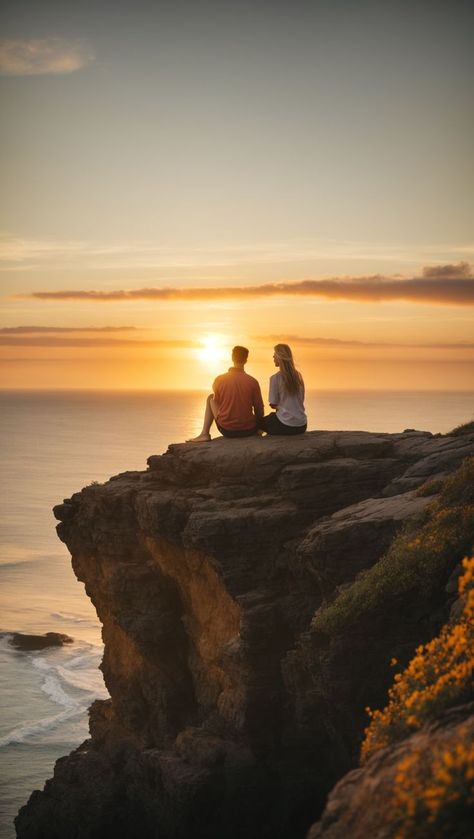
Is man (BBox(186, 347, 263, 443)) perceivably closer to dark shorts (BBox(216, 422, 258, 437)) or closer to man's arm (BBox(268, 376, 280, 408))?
dark shorts (BBox(216, 422, 258, 437))

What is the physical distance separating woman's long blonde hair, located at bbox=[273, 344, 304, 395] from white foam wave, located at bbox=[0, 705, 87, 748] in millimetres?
42095

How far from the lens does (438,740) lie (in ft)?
37.6

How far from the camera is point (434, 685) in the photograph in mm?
13523

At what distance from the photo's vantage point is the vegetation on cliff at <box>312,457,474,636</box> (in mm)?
18984

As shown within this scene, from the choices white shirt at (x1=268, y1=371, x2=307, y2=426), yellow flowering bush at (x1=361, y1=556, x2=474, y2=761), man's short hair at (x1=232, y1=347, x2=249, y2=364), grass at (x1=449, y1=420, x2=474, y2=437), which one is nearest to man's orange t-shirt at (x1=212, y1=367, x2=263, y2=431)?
man's short hair at (x1=232, y1=347, x2=249, y2=364)

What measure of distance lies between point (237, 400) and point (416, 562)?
10750 millimetres

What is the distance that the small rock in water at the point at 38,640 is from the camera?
80.1m

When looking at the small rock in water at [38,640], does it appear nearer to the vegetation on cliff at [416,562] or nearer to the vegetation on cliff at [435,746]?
the vegetation on cliff at [416,562]

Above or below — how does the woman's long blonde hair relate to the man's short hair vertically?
below

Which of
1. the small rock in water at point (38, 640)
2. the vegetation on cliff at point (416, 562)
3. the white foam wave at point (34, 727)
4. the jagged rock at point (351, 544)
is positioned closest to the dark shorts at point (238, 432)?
the jagged rock at point (351, 544)

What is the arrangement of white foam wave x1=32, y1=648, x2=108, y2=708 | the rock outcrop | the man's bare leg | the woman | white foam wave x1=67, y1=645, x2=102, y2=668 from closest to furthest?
the woman → the man's bare leg → white foam wave x1=32, y1=648, x2=108, y2=708 → white foam wave x1=67, y1=645, x2=102, y2=668 → the rock outcrop

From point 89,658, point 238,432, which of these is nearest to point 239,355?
point 238,432

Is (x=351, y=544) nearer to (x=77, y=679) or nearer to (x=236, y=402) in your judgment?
(x=236, y=402)

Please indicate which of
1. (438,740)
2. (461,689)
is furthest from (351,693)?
(438,740)
